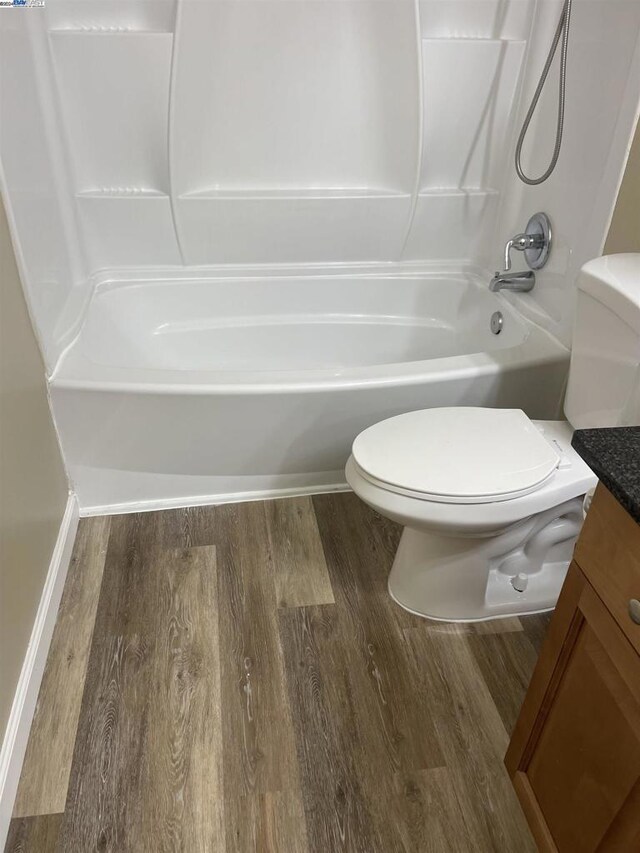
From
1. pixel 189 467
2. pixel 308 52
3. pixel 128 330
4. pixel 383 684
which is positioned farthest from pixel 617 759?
pixel 308 52

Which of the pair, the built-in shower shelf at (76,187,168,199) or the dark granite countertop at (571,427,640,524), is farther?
the built-in shower shelf at (76,187,168,199)

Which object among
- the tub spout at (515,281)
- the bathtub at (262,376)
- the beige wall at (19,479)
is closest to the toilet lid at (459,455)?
the bathtub at (262,376)

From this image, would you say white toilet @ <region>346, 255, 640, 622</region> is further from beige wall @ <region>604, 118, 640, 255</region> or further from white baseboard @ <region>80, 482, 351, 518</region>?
white baseboard @ <region>80, 482, 351, 518</region>

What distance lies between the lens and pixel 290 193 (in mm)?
2146

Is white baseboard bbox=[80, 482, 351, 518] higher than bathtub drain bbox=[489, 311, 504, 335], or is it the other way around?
bathtub drain bbox=[489, 311, 504, 335]

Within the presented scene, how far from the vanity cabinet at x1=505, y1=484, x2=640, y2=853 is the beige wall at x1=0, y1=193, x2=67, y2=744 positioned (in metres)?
1.03

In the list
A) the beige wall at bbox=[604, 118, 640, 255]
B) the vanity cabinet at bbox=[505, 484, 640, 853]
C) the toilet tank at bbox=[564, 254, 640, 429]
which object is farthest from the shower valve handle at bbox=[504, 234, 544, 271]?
the vanity cabinet at bbox=[505, 484, 640, 853]

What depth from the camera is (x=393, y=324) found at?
238 cm

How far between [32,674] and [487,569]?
1.10 m

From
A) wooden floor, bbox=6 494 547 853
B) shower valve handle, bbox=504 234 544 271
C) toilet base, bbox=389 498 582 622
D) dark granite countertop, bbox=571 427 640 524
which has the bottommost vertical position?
wooden floor, bbox=6 494 547 853

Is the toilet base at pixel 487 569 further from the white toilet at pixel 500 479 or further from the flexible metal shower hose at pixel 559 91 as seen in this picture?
the flexible metal shower hose at pixel 559 91

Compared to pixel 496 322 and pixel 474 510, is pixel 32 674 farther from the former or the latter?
pixel 496 322

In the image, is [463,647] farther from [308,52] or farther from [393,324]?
[308,52]

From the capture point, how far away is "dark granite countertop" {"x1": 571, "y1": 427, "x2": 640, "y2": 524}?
748mm
